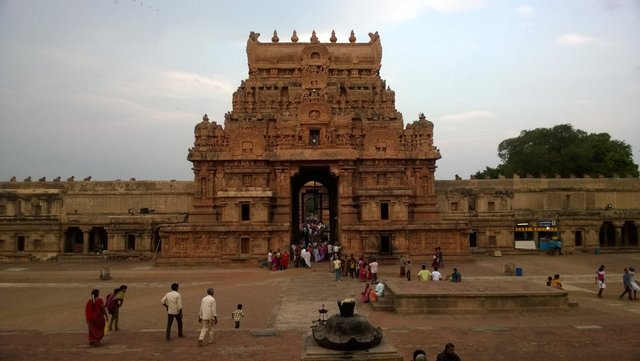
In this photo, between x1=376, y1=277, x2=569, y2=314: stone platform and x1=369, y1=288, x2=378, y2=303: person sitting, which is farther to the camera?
x1=369, y1=288, x2=378, y2=303: person sitting

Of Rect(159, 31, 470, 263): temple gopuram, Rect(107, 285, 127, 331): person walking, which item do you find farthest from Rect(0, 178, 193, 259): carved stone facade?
Rect(107, 285, 127, 331): person walking

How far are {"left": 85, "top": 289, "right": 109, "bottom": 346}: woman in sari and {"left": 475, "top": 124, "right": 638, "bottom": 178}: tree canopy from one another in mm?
56901

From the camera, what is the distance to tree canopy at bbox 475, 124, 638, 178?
213 ft

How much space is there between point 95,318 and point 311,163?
78.7ft

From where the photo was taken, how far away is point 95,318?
13062mm

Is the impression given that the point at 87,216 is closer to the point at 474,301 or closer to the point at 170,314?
the point at 170,314

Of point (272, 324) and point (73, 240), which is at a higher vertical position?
point (73, 240)

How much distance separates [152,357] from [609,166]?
220 ft

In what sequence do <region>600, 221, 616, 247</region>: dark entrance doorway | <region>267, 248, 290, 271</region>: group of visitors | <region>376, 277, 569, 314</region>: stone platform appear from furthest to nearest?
<region>600, 221, 616, 247</region>: dark entrance doorway < <region>267, 248, 290, 271</region>: group of visitors < <region>376, 277, 569, 314</region>: stone platform

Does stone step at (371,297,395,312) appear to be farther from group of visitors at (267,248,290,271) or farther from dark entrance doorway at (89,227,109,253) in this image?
dark entrance doorway at (89,227,109,253)

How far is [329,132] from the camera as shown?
3684 cm

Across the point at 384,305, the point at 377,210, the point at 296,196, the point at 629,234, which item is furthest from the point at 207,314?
the point at 629,234

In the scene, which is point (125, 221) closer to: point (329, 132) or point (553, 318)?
point (329, 132)

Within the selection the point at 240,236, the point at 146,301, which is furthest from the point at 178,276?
the point at 146,301
